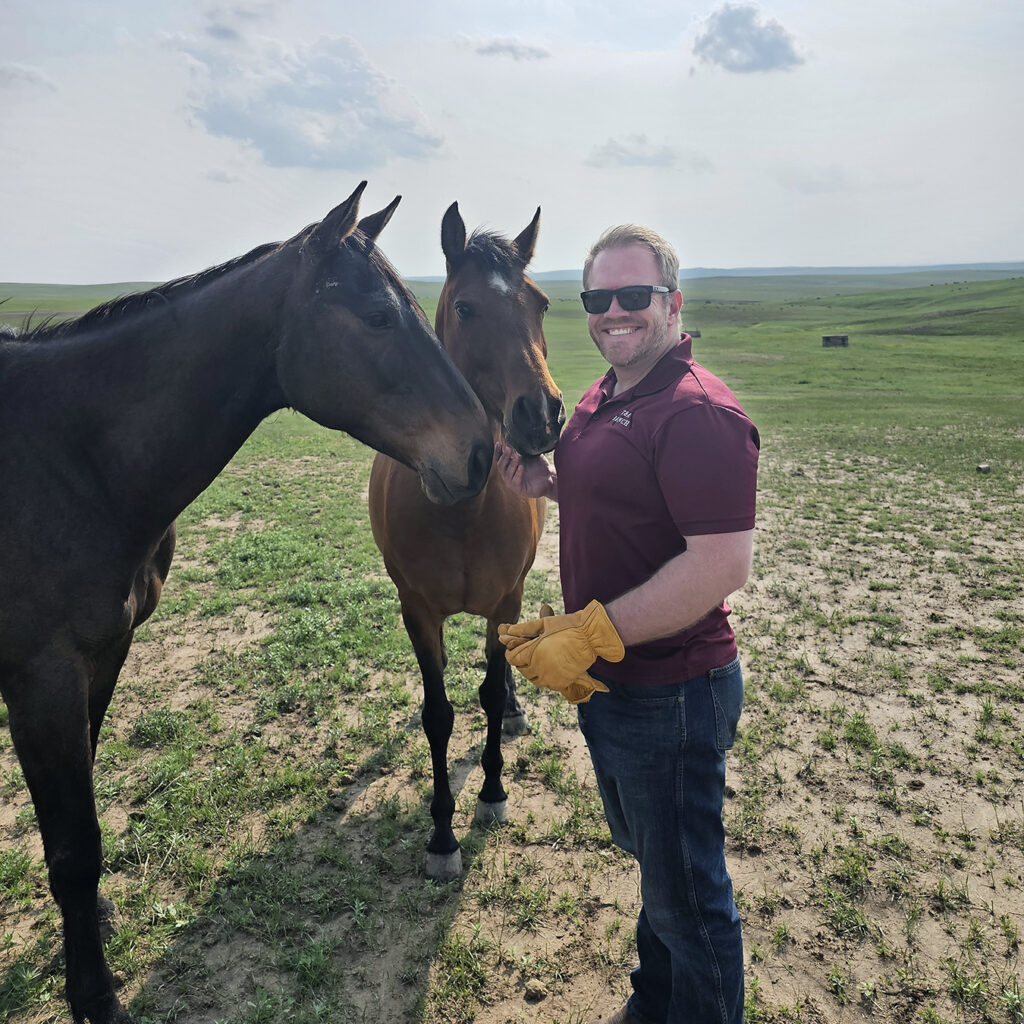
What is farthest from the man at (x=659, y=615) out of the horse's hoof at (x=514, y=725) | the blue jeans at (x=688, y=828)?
the horse's hoof at (x=514, y=725)

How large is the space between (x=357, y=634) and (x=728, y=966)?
4.43 meters

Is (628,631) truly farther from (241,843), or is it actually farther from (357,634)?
(357,634)

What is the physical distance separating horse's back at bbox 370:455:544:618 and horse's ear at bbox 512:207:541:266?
1346mm

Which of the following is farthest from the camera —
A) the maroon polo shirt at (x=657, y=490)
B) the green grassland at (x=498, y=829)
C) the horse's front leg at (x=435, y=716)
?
the horse's front leg at (x=435, y=716)

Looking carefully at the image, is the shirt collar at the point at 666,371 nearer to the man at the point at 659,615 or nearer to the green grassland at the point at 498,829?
the man at the point at 659,615

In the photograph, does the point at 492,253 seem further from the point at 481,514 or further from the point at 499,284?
the point at 481,514

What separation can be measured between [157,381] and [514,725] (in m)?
3.34

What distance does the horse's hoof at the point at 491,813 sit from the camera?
147 inches

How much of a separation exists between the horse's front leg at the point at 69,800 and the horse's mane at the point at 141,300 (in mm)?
1253

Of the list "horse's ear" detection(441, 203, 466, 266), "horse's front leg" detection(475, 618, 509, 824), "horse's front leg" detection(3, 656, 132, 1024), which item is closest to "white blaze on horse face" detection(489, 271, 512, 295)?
"horse's ear" detection(441, 203, 466, 266)

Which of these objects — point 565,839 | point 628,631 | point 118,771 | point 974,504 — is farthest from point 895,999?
point 974,504

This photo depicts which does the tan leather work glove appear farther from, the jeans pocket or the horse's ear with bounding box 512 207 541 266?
the horse's ear with bounding box 512 207 541 266

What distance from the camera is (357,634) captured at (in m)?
5.84

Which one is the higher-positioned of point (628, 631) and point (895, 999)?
point (628, 631)
